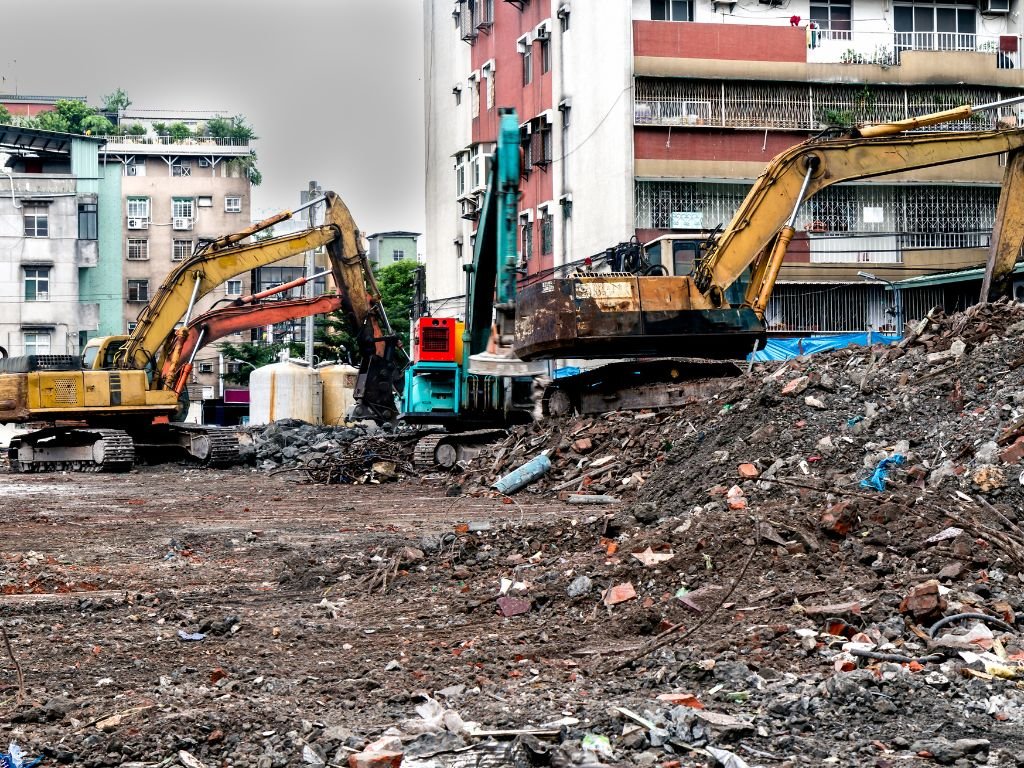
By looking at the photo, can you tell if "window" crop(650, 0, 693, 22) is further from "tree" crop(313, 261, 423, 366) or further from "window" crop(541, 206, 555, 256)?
"tree" crop(313, 261, 423, 366)

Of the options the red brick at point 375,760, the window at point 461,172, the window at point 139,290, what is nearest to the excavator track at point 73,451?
the red brick at point 375,760

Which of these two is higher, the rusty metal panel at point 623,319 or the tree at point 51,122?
the tree at point 51,122

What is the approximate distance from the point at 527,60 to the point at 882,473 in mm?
36326

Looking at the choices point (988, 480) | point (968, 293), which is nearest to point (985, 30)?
point (968, 293)

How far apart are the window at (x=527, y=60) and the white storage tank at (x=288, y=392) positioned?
1203 cm

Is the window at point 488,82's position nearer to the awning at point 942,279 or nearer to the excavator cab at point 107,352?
the awning at point 942,279

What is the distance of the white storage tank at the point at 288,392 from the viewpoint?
45062 mm

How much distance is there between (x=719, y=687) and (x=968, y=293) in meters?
34.2

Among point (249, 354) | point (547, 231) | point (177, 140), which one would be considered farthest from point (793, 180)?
point (177, 140)

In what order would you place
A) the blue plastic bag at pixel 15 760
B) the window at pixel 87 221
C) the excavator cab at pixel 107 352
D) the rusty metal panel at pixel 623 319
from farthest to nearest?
the window at pixel 87 221 → the excavator cab at pixel 107 352 → the rusty metal panel at pixel 623 319 → the blue plastic bag at pixel 15 760

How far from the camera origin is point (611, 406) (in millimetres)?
20781

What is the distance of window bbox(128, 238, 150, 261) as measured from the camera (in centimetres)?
7669

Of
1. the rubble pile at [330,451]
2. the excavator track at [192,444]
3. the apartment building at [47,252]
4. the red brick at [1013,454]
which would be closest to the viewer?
the red brick at [1013,454]

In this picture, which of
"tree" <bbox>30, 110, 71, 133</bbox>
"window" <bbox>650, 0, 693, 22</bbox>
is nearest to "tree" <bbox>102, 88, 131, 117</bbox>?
"tree" <bbox>30, 110, 71, 133</bbox>
